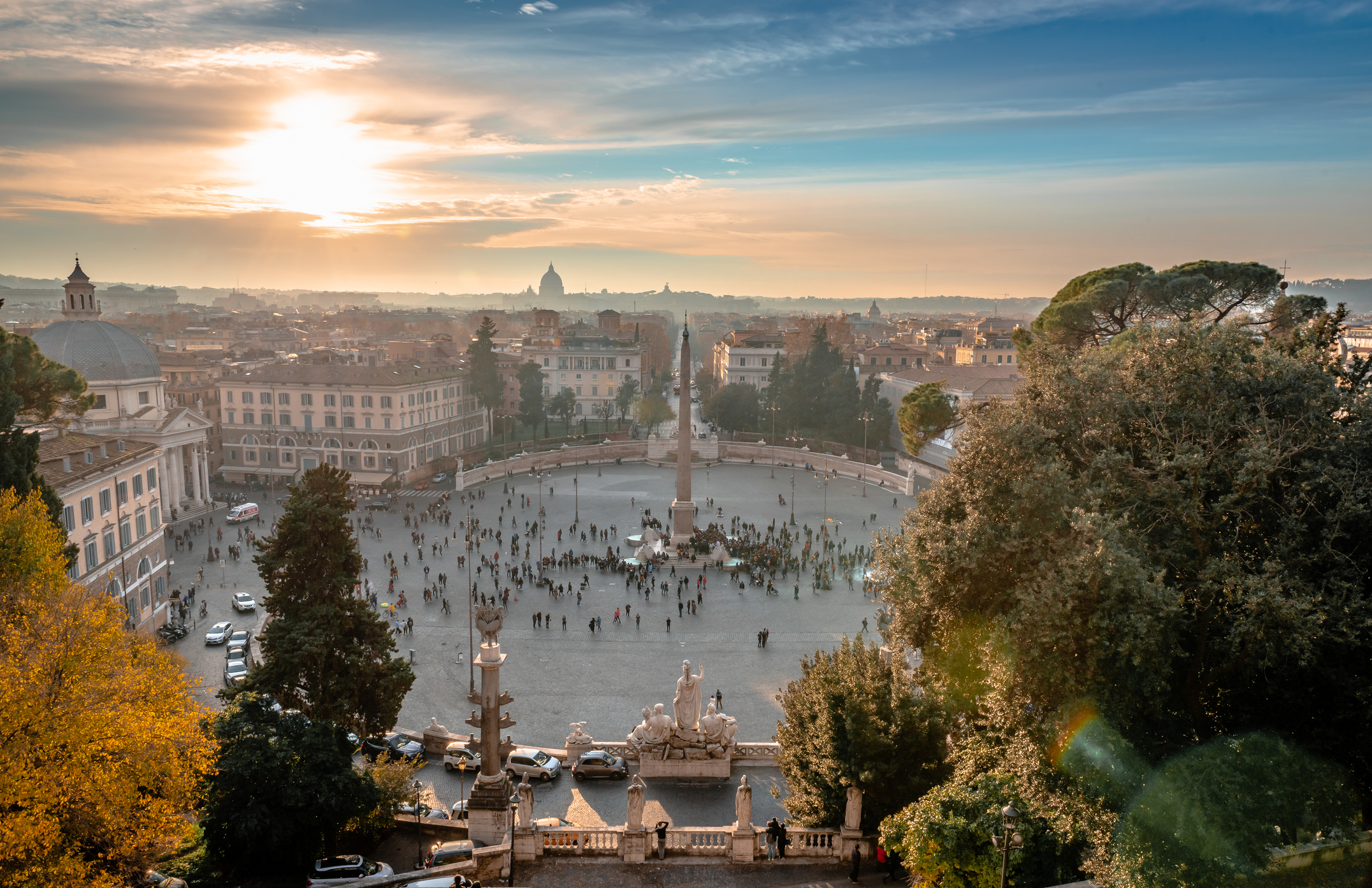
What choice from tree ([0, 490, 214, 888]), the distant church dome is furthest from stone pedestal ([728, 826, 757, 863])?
the distant church dome

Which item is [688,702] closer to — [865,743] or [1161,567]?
[865,743]

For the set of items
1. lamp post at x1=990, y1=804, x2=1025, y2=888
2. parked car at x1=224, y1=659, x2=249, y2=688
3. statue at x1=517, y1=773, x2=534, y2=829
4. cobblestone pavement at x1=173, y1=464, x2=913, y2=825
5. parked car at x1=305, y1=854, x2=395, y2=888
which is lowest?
cobblestone pavement at x1=173, y1=464, x2=913, y2=825

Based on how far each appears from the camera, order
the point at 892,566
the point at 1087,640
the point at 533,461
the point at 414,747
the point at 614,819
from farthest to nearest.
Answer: the point at 533,461 → the point at 414,747 → the point at 614,819 → the point at 892,566 → the point at 1087,640

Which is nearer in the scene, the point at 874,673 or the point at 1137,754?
the point at 1137,754

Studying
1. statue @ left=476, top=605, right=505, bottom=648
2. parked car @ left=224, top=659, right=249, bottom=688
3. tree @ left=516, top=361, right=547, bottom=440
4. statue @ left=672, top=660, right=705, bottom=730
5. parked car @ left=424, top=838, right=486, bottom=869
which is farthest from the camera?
tree @ left=516, top=361, right=547, bottom=440

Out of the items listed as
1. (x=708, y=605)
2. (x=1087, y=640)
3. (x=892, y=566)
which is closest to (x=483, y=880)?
(x=892, y=566)

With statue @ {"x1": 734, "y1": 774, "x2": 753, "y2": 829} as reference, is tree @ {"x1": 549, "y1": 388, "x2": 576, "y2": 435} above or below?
above

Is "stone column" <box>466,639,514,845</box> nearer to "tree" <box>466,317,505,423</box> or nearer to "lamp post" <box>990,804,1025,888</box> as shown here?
"lamp post" <box>990,804,1025,888</box>

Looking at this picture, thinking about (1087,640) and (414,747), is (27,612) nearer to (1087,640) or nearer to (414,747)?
(414,747)
